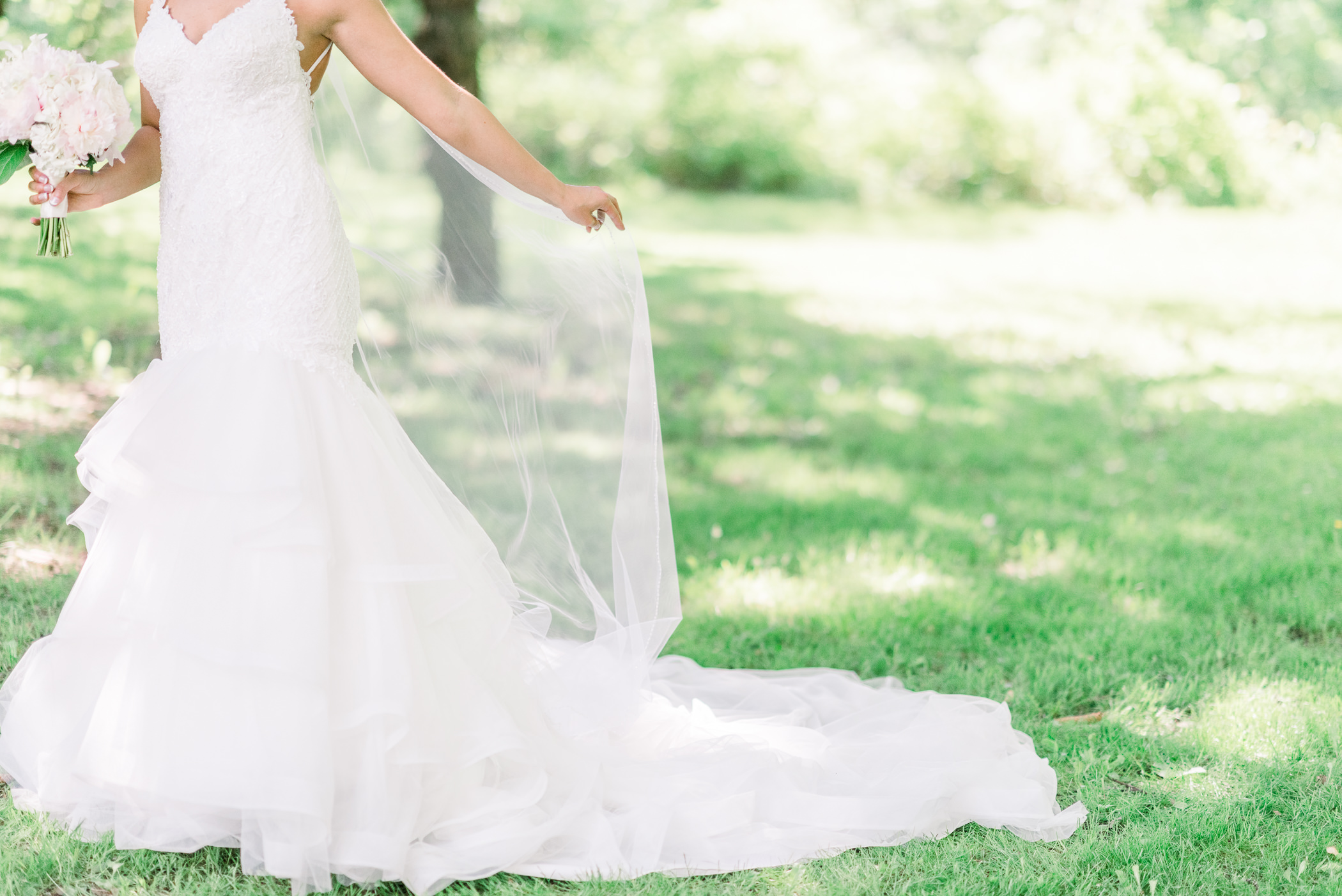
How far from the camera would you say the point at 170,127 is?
3186 mm

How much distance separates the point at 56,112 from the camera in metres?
3.12

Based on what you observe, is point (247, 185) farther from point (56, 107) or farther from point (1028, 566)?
point (1028, 566)

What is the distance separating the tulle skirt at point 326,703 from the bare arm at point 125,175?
1.81ft

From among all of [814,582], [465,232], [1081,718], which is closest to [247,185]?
[465,232]

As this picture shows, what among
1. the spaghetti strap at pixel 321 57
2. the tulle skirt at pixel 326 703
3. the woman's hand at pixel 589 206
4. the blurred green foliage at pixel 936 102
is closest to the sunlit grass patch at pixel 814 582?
the tulle skirt at pixel 326 703

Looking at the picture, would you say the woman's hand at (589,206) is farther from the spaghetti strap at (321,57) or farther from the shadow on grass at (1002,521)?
the shadow on grass at (1002,521)

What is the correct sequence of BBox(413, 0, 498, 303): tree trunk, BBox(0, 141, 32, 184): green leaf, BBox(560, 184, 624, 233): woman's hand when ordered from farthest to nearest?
BBox(413, 0, 498, 303): tree trunk, BBox(560, 184, 624, 233): woman's hand, BBox(0, 141, 32, 184): green leaf

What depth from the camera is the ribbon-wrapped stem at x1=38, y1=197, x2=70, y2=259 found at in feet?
10.7

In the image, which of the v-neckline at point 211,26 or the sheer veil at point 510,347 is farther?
the sheer veil at point 510,347

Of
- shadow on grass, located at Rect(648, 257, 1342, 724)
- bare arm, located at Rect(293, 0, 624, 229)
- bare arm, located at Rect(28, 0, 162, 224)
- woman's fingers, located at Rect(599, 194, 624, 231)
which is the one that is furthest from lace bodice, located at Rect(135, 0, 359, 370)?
shadow on grass, located at Rect(648, 257, 1342, 724)

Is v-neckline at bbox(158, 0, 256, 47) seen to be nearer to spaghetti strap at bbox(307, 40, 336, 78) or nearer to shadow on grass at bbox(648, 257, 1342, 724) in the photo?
spaghetti strap at bbox(307, 40, 336, 78)

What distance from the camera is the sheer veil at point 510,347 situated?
390 cm

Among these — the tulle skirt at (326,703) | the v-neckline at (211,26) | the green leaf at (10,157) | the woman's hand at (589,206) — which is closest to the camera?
the tulle skirt at (326,703)

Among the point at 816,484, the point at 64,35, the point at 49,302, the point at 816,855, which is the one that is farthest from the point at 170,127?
the point at 49,302
